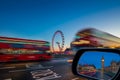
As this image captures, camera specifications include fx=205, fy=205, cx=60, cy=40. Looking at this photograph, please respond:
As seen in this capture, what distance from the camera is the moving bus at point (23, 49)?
20.8 m

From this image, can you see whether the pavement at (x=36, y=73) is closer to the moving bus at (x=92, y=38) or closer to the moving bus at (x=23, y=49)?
the moving bus at (x=23, y=49)

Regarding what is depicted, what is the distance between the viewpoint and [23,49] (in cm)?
2269

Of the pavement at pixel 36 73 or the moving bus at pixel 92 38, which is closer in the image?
the pavement at pixel 36 73

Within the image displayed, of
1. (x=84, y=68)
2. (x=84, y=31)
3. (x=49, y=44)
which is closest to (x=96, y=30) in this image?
(x=84, y=31)

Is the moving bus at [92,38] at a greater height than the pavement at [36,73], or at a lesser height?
greater

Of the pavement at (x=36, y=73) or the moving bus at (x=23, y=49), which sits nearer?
the pavement at (x=36, y=73)

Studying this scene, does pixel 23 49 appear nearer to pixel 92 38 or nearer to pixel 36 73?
pixel 92 38

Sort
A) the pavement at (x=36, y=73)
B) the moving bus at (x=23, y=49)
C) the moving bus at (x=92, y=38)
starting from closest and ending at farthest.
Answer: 1. the pavement at (x=36, y=73)
2. the moving bus at (x=92, y=38)
3. the moving bus at (x=23, y=49)

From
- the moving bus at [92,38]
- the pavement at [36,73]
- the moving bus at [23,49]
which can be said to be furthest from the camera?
the moving bus at [23,49]

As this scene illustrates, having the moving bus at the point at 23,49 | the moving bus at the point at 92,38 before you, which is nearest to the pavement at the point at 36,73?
the moving bus at the point at 23,49

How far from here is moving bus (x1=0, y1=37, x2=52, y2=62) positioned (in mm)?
20750

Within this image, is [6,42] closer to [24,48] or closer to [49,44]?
[24,48]

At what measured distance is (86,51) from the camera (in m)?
2.06

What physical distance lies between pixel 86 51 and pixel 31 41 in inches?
931
